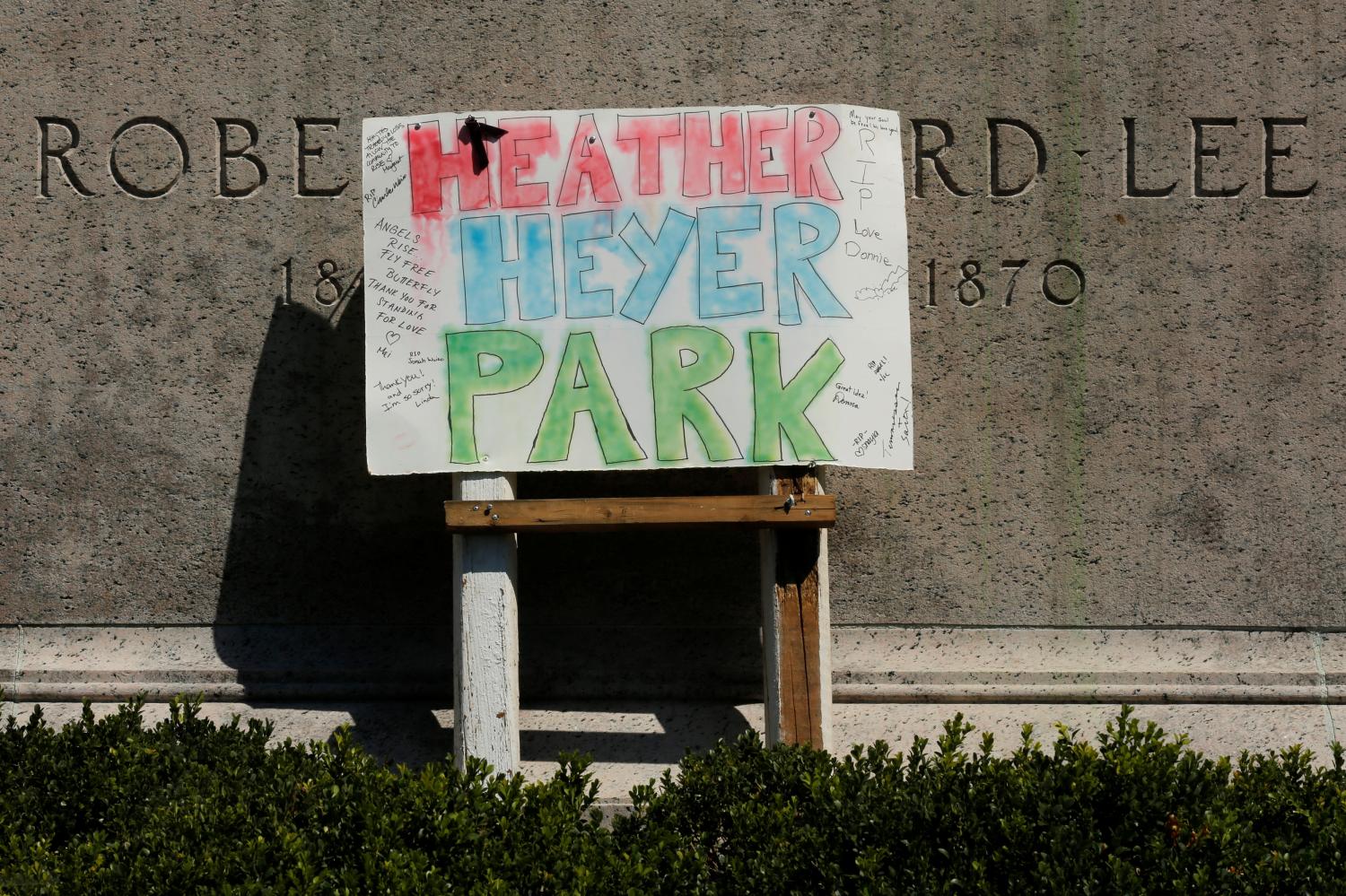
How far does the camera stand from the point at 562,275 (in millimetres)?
4484

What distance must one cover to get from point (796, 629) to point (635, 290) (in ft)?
4.00

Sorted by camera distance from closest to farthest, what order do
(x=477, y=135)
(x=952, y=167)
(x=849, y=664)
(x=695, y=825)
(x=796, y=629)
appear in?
1. (x=695, y=825)
2. (x=796, y=629)
3. (x=477, y=135)
4. (x=849, y=664)
5. (x=952, y=167)

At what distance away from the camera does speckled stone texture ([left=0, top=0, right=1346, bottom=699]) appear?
5.00 m

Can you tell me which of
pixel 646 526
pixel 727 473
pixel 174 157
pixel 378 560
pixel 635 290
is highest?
pixel 174 157

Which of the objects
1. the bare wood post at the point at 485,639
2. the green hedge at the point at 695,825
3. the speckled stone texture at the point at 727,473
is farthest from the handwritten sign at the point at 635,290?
the green hedge at the point at 695,825

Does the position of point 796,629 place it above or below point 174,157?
below

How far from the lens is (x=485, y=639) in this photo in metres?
4.31

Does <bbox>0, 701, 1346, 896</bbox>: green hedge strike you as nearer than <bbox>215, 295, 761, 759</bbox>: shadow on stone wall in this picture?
Yes

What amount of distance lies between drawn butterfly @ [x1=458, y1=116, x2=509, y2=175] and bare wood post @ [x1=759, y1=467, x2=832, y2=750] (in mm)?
1402

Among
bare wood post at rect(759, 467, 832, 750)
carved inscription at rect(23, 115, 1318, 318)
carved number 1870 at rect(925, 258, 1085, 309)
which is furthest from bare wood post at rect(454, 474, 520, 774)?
carved number 1870 at rect(925, 258, 1085, 309)

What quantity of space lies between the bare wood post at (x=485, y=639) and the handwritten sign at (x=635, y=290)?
0.47 feet

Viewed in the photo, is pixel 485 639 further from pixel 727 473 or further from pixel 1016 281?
pixel 1016 281

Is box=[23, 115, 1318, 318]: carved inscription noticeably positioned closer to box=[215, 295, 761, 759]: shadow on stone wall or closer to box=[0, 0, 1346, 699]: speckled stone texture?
box=[0, 0, 1346, 699]: speckled stone texture

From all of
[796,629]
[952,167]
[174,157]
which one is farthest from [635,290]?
[174,157]
